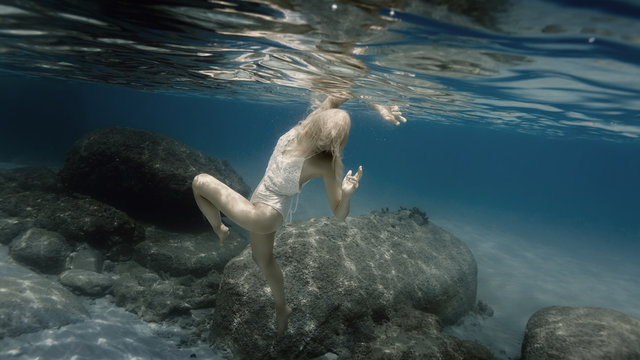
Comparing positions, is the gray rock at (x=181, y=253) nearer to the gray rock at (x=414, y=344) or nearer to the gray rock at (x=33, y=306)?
the gray rock at (x=33, y=306)

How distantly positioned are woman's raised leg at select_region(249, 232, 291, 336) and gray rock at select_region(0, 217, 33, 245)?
9441 mm

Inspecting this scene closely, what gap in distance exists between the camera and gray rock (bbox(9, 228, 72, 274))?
7.98m

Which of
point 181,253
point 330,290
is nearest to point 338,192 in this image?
point 330,290

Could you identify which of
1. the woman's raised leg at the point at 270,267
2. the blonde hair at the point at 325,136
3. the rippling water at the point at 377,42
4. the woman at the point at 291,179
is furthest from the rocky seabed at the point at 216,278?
the rippling water at the point at 377,42

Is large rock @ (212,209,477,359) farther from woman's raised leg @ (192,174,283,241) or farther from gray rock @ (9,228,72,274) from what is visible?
gray rock @ (9,228,72,274)

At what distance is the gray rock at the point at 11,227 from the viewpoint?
29.5 ft

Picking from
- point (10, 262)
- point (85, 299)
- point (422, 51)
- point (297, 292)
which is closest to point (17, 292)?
point (85, 299)

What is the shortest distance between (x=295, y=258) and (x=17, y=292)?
17.5ft

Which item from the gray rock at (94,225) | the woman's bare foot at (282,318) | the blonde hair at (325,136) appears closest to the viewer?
the blonde hair at (325,136)

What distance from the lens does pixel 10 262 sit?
7.89 m

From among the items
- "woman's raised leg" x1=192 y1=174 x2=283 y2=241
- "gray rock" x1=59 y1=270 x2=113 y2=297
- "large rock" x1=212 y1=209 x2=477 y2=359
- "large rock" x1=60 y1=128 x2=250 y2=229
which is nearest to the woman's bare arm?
"woman's raised leg" x1=192 y1=174 x2=283 y2=241

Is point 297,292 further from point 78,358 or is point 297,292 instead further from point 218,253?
point 218,253

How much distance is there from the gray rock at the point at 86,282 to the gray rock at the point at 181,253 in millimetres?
1298

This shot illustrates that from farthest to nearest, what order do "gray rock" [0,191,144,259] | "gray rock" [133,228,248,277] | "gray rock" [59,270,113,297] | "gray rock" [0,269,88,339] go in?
"gray rock" [0,191,144,259]
"gray rock" [133,228,248,277]
"gray rock" [59,270,113,297]
"gray rock" [0,269,88,339]
